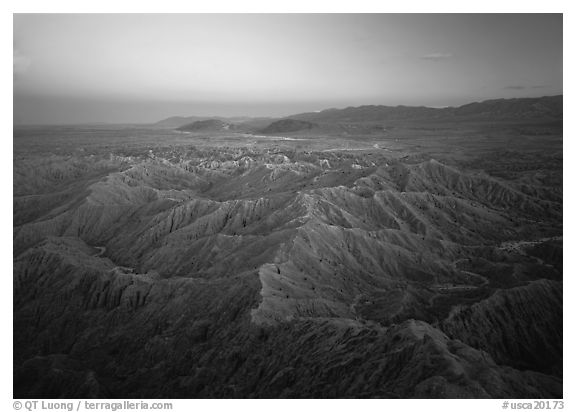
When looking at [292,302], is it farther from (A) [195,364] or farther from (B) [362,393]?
(B) [362,393]

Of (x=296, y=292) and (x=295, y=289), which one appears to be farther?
(x=295, y=289)

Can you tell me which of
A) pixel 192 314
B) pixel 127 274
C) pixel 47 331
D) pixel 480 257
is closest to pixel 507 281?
pixel 480 257

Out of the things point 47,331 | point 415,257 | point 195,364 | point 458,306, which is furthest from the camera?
point 415,257

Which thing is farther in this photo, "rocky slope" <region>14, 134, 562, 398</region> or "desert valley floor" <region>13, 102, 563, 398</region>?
"desert valley floor" <region>13, 102, 563, 398</region>

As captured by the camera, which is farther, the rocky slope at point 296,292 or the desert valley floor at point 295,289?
the desert valley floor at point 295,289

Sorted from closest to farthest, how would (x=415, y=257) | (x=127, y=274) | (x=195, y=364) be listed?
1. (x=195, y=364)
2. (x=127, y=274)
3. (x=415, y=257)

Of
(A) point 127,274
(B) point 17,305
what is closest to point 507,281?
(A) point 127,274

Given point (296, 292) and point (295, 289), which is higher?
point (295, 289)

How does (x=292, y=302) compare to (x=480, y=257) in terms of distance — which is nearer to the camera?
(x=292, y=302)
